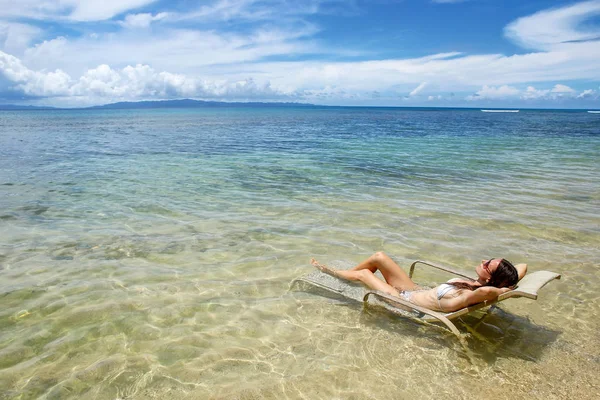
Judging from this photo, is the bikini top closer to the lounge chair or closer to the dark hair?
the lounge chair

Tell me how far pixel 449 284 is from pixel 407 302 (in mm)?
753

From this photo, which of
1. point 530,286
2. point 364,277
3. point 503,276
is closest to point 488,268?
point 503,276

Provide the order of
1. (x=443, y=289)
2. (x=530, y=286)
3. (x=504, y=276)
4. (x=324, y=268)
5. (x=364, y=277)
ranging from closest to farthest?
(x=530, y=286) → (x=504, y=276) → (x=443, y=289) → (x=364, y=277) → (x=324, y=268)

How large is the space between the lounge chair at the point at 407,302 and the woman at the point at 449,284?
104mm

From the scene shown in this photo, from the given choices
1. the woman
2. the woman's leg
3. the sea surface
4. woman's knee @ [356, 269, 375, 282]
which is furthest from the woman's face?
woman's knee @ [356, 269, 375, 282]

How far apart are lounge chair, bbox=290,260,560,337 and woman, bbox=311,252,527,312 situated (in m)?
0.10

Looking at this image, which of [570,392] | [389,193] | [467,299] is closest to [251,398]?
[467,299]

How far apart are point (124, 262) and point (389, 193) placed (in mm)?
7946

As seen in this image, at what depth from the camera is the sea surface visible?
4.12 meters

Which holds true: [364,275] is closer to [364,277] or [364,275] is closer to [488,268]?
[364,277]

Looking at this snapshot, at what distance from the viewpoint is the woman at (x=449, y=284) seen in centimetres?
479

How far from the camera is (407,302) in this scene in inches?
193

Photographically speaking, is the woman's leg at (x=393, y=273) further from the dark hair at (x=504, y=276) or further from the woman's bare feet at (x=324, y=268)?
the dark hair at (x=504, y=276)

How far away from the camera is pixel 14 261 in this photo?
6.78 metres
